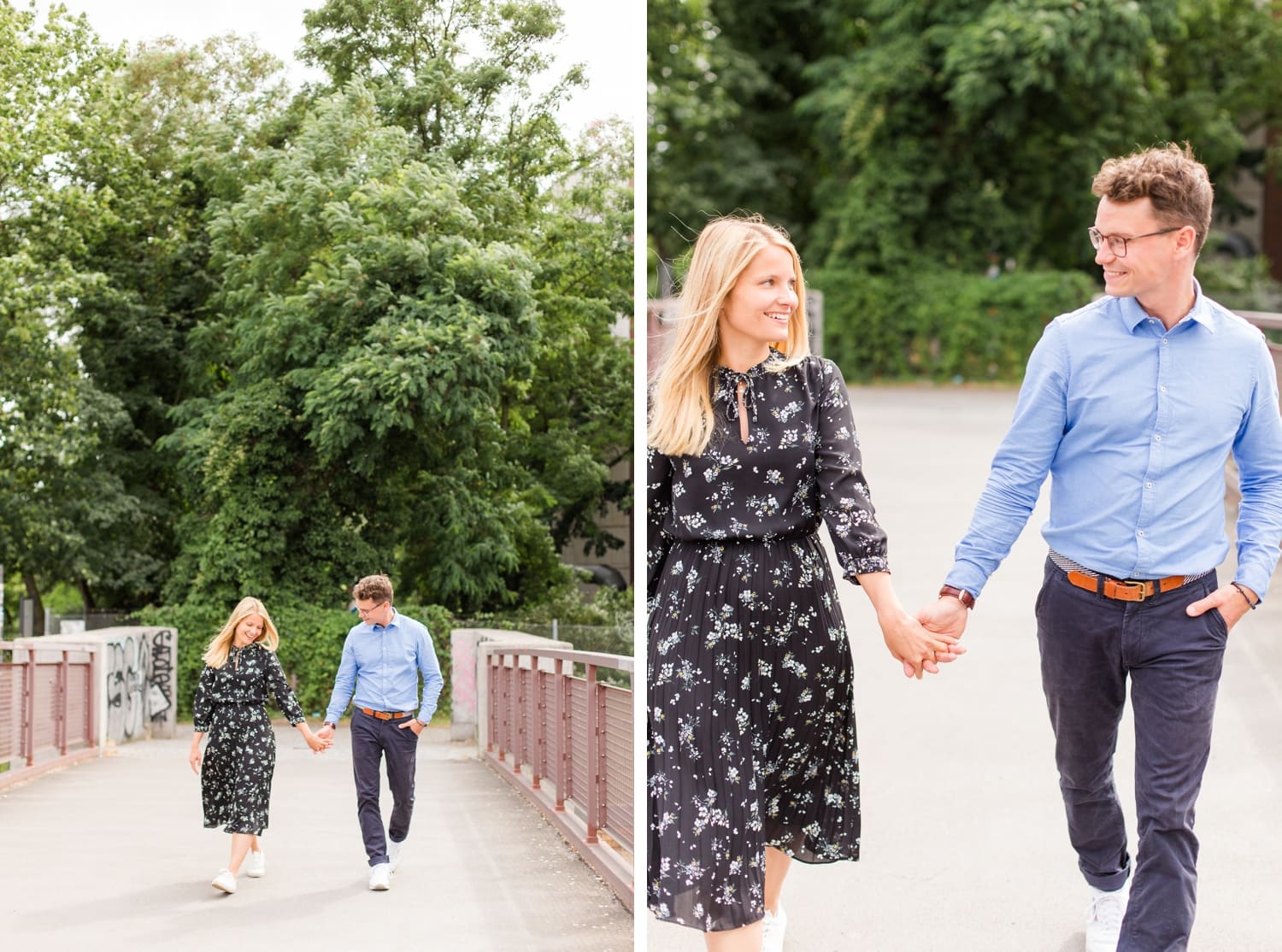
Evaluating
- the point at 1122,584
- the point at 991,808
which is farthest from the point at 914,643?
the point at 991,808

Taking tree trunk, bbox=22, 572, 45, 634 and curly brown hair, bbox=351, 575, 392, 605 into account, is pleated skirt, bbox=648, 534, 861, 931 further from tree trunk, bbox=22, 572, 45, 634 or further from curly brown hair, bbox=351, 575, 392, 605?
tree trunk, bbox=22, 572, 45, 634

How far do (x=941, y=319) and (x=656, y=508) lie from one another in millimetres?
20052

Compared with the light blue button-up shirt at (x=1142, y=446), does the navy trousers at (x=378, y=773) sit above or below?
below

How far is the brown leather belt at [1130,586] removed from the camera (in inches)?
127

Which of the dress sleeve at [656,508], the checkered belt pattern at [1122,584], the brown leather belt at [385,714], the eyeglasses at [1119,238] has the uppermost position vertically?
the eyeglasses at [1119,238]

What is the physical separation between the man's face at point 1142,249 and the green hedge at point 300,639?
6.59 feet

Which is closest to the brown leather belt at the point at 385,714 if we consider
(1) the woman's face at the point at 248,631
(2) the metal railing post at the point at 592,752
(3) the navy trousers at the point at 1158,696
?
(1) the woman's face at the point at 248,631

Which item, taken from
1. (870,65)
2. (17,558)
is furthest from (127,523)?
(870,65)

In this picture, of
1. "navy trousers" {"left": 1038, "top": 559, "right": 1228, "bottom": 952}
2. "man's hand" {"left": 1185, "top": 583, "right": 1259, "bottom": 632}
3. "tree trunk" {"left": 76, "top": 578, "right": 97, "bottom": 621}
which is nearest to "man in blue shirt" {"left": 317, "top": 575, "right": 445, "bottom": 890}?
"tree trunk" {"left": 76, "top": 578, "right": 97, "bottom": 621}

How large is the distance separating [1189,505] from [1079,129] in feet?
68.4

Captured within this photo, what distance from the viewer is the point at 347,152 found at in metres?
4.13

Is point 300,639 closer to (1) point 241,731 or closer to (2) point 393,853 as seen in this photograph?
(1) point 241,731

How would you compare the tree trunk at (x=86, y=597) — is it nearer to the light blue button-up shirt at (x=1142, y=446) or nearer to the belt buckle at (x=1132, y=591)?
the light blue button-up shirt at (x=1142, y=446)

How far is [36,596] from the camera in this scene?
168 inches
